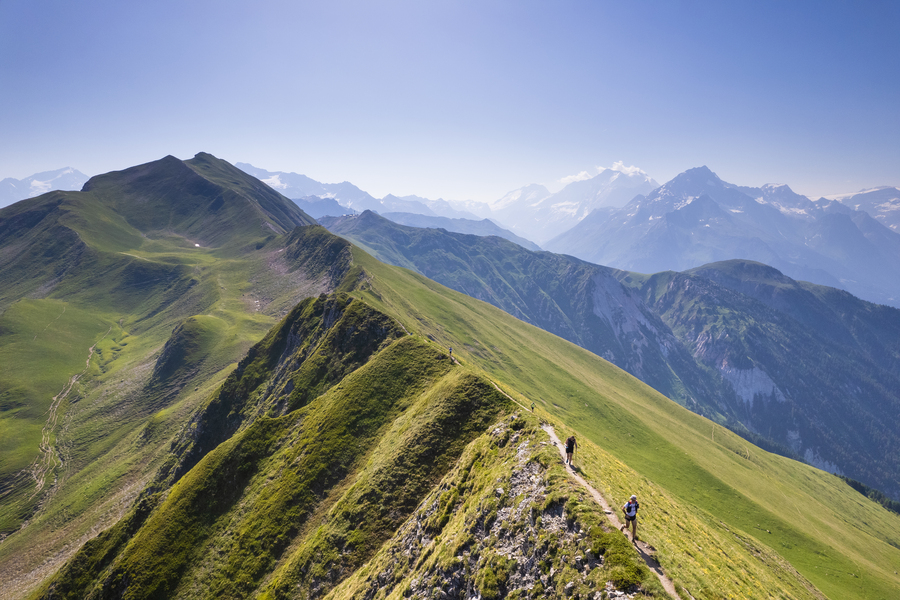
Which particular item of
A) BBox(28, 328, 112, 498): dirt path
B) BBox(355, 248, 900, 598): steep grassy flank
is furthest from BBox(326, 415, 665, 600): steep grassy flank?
BBox(28, 328, 112, 498): dirt path

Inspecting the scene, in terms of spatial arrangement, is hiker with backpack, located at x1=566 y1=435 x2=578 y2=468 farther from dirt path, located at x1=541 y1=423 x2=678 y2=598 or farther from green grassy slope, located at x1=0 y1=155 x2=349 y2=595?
green grassy slope, located at x1=0 y1=155 x2=349 y2=595

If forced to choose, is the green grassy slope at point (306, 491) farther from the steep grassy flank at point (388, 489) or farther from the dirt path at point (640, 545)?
the dirt path at point (640, 545)

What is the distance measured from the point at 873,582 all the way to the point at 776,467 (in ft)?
291

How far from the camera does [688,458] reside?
11662 centimetres

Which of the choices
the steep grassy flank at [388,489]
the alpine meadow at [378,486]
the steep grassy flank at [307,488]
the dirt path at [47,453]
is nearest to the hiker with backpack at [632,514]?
the alpine meadow at [378,486]

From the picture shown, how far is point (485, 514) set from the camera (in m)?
32.3

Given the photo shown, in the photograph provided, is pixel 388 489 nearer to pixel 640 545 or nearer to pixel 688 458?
pixel 640 545

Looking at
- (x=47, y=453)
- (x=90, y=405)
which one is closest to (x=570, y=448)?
(x=47, y=453)

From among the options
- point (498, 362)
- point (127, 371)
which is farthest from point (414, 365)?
point (127, 371)

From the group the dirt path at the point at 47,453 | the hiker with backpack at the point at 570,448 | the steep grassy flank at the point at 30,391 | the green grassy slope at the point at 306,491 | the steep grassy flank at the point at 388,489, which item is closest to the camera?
the hiker with backpack at the point at 570,448

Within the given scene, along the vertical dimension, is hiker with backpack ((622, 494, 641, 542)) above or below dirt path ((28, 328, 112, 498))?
above

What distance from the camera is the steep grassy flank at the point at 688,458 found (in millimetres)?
90250

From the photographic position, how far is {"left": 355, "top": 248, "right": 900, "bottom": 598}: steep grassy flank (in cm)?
9025

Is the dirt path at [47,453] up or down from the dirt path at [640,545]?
down
